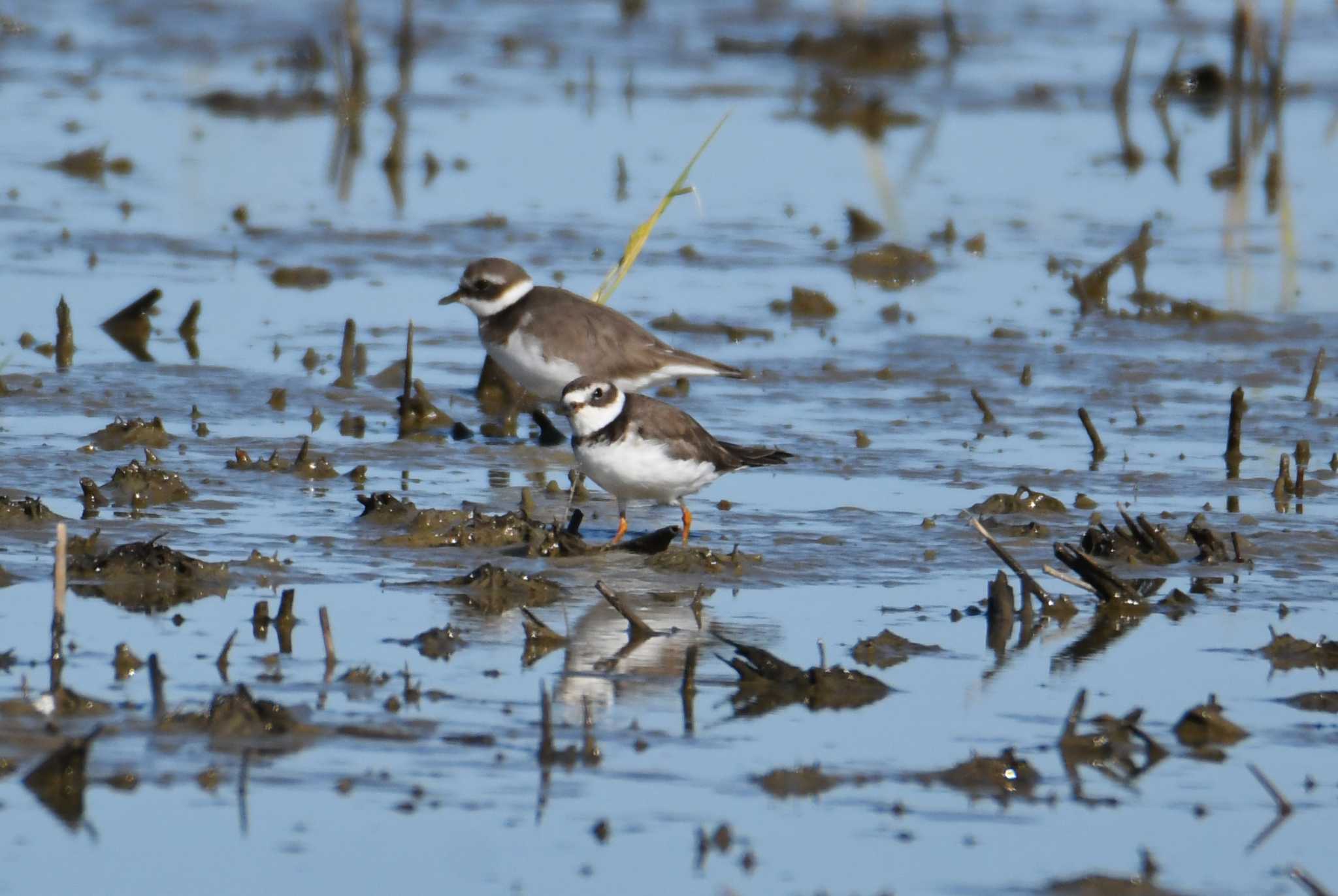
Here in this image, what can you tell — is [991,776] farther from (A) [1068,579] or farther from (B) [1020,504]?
(B) [1020,504]

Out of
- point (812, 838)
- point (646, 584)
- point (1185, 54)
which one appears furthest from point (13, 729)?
point (1185, 54)

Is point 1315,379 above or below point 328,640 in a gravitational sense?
above

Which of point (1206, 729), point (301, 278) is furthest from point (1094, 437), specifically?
point (301, 278)

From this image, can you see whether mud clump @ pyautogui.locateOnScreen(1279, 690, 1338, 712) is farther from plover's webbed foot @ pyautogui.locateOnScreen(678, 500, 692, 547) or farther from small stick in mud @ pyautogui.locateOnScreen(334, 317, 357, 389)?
small stick in mud @ pyautogui.locateOnScreen(334, 317, 357, 389)

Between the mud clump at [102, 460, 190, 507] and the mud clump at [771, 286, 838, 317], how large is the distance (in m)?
6.05

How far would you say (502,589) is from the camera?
8422 millimetres

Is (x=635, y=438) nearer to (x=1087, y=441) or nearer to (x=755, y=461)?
(x=755, y=461)

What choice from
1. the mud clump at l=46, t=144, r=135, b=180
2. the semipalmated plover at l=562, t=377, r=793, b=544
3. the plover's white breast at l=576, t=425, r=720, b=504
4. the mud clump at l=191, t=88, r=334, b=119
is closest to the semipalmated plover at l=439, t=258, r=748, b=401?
the semipalmated plover at l=562, t=377, r=793, b=544

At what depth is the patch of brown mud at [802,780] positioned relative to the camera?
642 cm

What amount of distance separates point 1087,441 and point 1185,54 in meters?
18.1

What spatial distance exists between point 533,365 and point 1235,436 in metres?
3.61

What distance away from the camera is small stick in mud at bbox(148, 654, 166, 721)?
670cm

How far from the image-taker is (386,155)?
65.1 feet

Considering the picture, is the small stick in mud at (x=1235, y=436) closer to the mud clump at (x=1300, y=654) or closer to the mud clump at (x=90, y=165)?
the mud clump at (x=1300, y=654)
